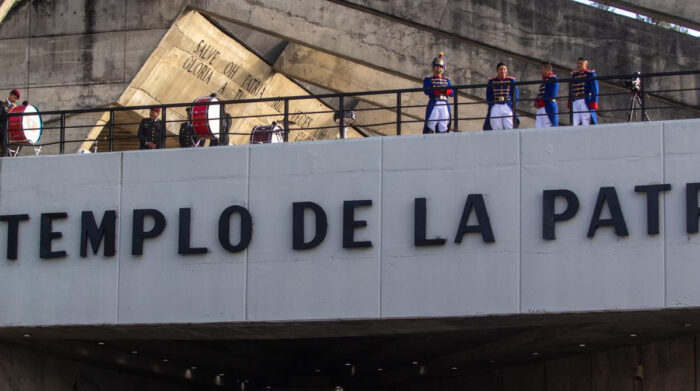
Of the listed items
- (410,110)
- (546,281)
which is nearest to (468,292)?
(546,281)

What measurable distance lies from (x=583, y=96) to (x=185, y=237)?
21.8 ft

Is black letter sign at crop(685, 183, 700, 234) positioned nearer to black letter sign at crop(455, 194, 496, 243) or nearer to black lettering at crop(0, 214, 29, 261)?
black letter sign at crop(455, 194, 496, 243)

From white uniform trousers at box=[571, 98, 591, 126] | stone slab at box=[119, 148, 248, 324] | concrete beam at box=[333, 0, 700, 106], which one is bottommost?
stone slab at box=[119, 148, 248, 324]

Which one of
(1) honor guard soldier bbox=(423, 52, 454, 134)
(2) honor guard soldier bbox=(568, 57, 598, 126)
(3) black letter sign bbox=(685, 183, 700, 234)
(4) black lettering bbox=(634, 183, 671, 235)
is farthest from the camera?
(1) honor guard soldier bbox=(423, 52, 454, 134)

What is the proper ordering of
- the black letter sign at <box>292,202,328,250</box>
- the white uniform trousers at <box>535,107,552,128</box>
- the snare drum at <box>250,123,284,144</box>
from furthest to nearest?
1. the snare drum at <box>250,123,284,144</box>
2. the white uniform trousers at <box>535,107,552,128</box>
3. the black letter sign at <box>292,202,328,250</box>

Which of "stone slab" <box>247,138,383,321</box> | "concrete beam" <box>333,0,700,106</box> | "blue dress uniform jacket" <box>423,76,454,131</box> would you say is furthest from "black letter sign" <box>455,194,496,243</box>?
"concrete beam" <box>333,0,700,106</box>

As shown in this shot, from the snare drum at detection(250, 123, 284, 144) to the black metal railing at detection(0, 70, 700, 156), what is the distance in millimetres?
220

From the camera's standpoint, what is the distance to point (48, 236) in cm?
2141

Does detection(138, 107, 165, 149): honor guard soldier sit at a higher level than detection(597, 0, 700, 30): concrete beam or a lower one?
lower

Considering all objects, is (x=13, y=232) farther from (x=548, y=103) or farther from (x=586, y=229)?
(x=586, y=229)

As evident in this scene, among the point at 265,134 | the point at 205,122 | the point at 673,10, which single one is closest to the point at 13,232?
the point at 205,122

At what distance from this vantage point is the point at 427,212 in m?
19.6

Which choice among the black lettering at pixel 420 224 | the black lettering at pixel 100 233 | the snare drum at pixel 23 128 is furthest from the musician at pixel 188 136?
the black lettering at pixel 420 224

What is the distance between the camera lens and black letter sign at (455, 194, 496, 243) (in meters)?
19.3
